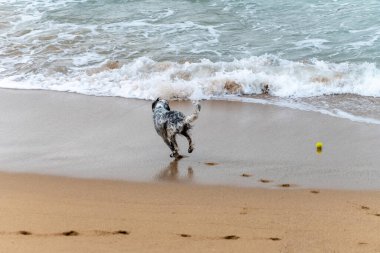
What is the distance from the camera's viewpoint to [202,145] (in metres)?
6.86

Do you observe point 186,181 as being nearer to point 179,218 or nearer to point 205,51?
point 179,218

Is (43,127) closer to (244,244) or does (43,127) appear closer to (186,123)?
(186,123)

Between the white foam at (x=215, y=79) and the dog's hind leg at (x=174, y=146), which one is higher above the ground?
the white foam at (x=215, y=79)

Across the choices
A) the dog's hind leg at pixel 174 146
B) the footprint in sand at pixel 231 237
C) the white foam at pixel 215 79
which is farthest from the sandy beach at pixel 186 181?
the white foam at pixel 215 79

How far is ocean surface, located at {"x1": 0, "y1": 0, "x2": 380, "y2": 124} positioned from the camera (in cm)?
903

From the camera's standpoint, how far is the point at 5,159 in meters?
6.52

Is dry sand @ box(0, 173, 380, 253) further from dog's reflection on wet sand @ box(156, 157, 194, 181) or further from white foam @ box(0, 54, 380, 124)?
white foam @ box(0, 54, 380, 124)

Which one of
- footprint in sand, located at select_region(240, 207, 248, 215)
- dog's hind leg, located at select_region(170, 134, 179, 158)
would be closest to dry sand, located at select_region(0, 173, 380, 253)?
footprint in sand, located at select_region(240, 207, 248, 215)

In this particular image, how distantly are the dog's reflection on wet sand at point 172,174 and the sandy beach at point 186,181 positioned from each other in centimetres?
1

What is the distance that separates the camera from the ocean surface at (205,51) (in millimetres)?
9031

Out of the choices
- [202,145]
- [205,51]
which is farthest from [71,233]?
[205,51]

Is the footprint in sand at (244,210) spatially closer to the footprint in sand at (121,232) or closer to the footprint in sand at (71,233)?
the footprint in sand at (121,232)

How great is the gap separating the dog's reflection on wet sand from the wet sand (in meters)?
0.01

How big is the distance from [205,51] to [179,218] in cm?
689
